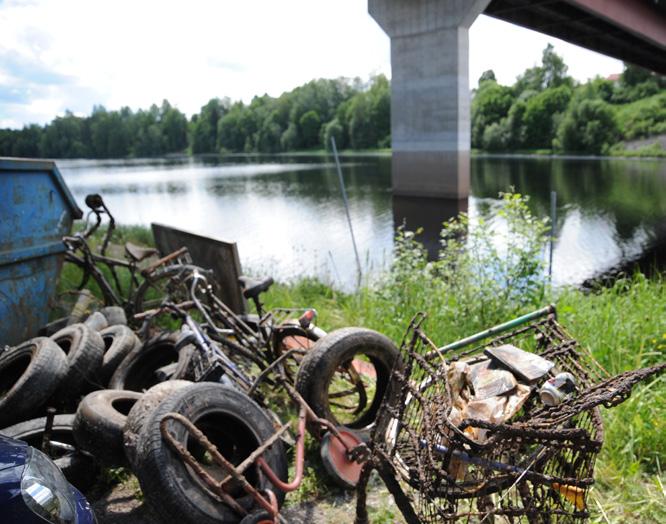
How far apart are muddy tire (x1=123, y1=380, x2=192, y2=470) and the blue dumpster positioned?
2.89 meters

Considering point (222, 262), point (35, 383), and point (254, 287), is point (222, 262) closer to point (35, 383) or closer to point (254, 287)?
point (254, 287)

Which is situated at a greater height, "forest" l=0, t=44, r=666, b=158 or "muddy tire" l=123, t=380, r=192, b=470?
"forest" l=0, t=44, r=666, b=158

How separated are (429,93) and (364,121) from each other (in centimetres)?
4156

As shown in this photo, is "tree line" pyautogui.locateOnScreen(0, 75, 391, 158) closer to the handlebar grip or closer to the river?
the river

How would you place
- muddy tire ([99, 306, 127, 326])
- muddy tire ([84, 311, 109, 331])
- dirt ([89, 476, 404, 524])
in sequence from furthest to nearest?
muddy tire ([99, 306, 127, 326])
muddy tire ([84, 311, 109, 331])
dirt ([89, 476, 404, 524])

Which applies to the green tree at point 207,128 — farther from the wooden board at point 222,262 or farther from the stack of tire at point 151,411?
the stack of tire at point 151,411

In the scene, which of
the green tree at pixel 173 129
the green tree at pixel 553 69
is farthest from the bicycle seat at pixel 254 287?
the green tree at pixel 173 129

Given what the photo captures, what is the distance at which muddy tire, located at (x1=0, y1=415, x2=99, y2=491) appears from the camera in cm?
318

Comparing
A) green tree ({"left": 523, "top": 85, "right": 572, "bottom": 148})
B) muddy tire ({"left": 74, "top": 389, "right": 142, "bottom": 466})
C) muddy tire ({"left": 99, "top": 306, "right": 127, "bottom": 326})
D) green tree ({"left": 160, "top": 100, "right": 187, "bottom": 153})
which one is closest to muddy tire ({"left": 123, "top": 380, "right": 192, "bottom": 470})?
muddy tire ({"left": 74, "top": 389, "right": 142, "bottom": 466})

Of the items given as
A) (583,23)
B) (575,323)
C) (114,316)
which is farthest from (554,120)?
(114,316)

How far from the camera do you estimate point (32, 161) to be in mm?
5203

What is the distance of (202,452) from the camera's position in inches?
127

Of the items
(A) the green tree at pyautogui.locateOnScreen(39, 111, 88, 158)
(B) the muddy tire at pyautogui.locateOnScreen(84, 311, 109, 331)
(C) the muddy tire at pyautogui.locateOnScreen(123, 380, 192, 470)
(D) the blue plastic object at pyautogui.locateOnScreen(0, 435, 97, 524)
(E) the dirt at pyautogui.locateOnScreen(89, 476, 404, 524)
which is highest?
(A) the green tree at pyautogui.locateOnScreen(39, 111, 88, 158)

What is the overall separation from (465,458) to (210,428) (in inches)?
62.5
